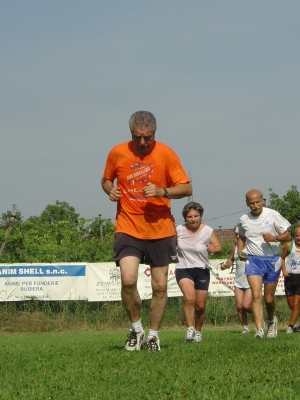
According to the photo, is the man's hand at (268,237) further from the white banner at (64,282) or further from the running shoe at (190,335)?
the white banner at (64,282)

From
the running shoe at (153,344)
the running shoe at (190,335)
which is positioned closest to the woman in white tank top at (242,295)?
the running shoe at (190,335)

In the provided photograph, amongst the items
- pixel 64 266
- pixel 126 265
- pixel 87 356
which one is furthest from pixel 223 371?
pixel 64 266

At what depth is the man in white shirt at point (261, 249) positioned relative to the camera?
1119cm

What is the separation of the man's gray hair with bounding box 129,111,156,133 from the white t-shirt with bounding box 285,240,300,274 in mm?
7965

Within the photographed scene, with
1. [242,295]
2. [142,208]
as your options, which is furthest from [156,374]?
[242,295]

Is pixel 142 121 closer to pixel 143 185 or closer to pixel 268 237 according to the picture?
Answer: pixel 143 185

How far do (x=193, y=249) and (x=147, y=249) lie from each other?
300 cm

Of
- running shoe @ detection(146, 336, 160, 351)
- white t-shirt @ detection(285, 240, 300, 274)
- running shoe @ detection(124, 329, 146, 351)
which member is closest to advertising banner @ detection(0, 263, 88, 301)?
white t-shirt @ detection(285, 240, 300, 274)

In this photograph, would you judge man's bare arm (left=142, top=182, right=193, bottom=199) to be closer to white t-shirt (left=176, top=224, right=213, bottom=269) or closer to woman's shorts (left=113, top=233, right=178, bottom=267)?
woman's shorts (left=113, top=233, right=178, bottom=267)

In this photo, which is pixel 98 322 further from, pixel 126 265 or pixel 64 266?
pixel 126 265

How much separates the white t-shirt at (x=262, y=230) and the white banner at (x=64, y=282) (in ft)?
30.8

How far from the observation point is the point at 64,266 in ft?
66.6

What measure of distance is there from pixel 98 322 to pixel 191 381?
15.1 m

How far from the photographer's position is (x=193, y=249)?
11.2 m
